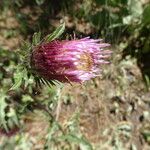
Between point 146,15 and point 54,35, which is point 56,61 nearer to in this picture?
point 54,35

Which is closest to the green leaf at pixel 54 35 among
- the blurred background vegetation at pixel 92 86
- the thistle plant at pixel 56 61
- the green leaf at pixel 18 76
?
the thistle plant at pixel 56 61

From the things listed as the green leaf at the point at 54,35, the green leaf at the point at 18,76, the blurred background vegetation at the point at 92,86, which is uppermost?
the green leaf at the point at 54,35

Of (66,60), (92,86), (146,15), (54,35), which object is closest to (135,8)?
(146,15)

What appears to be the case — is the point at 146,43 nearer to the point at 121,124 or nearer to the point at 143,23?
the point at 143,23

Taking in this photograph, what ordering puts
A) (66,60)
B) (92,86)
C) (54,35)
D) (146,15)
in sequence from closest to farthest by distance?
1. (66,60)
2. (54,35)
3. (92,86)
4. (146,15)

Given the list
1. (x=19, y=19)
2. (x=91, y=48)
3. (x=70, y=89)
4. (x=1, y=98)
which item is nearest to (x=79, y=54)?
(x=91, y=48)

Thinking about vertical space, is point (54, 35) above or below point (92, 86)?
above

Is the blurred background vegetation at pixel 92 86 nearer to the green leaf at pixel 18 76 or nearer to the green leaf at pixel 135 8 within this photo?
the green leaf at pixel 135 8
